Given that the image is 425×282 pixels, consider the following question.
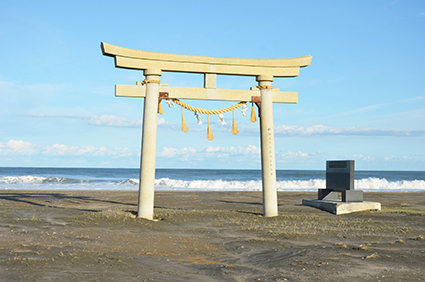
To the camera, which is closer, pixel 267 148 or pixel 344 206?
pixel 267 148

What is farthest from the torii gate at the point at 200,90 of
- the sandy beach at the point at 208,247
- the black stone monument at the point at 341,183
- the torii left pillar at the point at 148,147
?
the black stone monument at the point at 341,183

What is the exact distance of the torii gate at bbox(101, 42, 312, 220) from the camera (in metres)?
10.9

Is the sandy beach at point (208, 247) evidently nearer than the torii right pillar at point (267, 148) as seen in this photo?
Yes

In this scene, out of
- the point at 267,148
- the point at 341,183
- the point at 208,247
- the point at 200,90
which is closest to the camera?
the point at 208,247

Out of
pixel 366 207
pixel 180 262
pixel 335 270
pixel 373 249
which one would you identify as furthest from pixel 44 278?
pixel 366 207

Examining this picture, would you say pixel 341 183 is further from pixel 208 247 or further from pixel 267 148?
pixel 208 247

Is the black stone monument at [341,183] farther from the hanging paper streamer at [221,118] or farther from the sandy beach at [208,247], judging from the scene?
the hanging paper streamer at [221,118]

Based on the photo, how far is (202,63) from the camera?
37.8 ft

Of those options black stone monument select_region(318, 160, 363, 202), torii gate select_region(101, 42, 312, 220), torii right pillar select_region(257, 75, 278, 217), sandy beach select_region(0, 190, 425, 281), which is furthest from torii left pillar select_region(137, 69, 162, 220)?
black stone monument select_region(318, 160, 363, 202)

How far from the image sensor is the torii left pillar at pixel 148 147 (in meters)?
10.9

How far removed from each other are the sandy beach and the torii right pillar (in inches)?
22.2

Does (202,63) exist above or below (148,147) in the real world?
above

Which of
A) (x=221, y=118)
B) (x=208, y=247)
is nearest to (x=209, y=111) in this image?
(x=221, y=118)

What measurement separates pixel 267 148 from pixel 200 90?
2.72 metres
